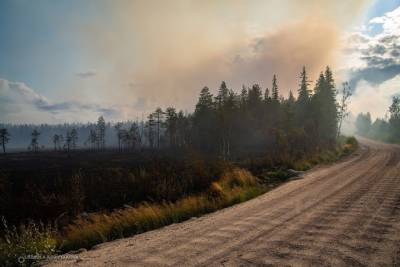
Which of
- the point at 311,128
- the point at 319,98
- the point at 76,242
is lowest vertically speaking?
the point at 76,242

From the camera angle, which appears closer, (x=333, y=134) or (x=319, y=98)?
(x=319, y=98)

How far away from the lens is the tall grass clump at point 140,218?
25.1 feet

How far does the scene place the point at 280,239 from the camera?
602cm

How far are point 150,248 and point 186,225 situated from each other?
2.28 metres

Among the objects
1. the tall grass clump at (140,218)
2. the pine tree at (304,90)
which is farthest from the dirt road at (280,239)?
the pine tree at (304,90)

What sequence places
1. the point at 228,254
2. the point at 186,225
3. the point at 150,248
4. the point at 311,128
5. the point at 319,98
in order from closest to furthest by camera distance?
the point at 228,254 < the point at 150,248 < the point at 186,225 < the point at 311,128 < the point at 319,98

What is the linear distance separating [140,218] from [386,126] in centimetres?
12669

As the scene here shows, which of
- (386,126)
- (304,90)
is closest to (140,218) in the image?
(304,90)

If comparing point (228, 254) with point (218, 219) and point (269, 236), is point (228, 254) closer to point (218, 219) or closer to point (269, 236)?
point (269, 236)

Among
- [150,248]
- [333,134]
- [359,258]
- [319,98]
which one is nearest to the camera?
[359,258]

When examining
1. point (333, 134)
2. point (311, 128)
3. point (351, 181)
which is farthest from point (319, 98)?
point (351, 181)

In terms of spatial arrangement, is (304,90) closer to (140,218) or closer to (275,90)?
(275,90)

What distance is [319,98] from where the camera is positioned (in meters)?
58.2

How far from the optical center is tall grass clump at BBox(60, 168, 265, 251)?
7.64 metres
